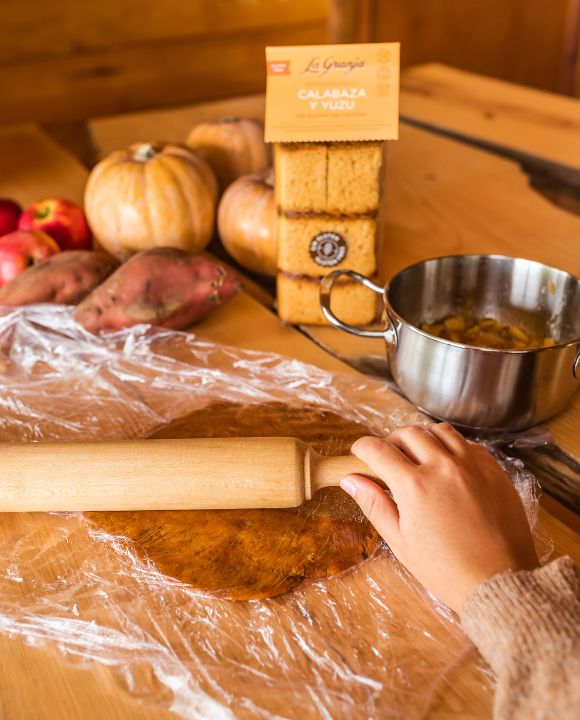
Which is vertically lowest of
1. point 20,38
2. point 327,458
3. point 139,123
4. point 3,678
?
point 3,678

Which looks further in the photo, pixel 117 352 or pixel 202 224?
pixel 202 224

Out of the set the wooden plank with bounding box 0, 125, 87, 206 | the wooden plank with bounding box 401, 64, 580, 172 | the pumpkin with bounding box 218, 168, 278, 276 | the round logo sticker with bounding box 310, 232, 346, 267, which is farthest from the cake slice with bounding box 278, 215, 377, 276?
the wooden plank with bounding box 401, 64, 580, 172

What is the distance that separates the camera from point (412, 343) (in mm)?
854

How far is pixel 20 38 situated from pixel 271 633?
8.45 feet

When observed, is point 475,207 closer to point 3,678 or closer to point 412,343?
point 412,343

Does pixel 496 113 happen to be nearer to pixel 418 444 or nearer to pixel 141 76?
pixel 418 444

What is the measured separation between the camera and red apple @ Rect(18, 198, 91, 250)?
4.25 ft

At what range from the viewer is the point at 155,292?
1.07 metres

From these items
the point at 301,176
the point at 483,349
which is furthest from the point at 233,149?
the point at 483,349

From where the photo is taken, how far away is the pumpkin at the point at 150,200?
1.22m

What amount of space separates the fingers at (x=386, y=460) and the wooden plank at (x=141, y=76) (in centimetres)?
249

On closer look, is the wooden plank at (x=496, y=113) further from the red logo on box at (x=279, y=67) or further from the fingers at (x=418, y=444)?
the fingers at (x=418, y=444)

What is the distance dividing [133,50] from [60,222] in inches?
72.9

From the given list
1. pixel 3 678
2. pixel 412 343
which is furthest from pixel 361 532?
pixel 3 678
